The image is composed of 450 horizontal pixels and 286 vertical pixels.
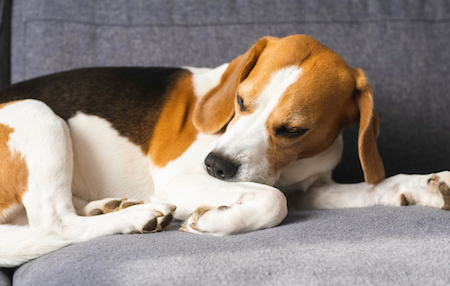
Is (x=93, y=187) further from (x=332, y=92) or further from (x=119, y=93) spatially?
(x=332, y=92)

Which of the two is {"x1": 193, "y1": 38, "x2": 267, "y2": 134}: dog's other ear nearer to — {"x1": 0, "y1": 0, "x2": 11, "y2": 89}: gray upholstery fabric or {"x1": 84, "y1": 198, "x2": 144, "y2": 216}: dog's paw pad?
{"x1": 84, "y1": 198, "x2": 144, "y2": 216}: dog's paw pad

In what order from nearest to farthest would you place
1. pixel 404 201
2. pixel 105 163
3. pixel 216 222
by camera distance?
pixel 216 222 → pixel 404 201 → pixel 105 163

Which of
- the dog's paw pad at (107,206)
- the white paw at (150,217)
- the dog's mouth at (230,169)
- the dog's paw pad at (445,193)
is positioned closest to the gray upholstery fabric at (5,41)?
the dog's paw pad at (107,206)

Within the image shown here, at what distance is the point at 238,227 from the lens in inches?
50.1

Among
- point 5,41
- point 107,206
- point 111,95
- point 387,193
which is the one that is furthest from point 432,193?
point 5,41

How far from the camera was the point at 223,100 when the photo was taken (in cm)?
168

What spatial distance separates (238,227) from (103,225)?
1.74 ft

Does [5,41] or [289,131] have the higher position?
[5,41]

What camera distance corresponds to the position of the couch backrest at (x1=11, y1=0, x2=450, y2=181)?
2.41 m

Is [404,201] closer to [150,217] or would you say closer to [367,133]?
[367,133]

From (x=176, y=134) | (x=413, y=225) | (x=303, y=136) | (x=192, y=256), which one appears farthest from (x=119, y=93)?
(x=413, y=225)

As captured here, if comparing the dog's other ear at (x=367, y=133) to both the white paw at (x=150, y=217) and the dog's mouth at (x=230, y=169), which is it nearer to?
the dog's mouth at (x=230, y=169)

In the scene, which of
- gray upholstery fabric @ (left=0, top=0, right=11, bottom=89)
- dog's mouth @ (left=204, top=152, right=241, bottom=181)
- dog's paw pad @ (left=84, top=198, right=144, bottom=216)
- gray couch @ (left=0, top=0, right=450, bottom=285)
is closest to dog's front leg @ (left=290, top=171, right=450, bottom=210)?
dog's mouth @ (left=204, top=152, right=241, bottom=181)

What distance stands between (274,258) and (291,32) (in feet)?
6.13
